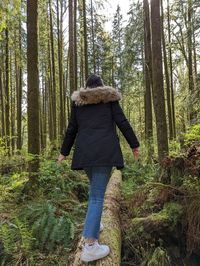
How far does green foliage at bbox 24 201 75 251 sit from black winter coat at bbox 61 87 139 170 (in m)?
1.46

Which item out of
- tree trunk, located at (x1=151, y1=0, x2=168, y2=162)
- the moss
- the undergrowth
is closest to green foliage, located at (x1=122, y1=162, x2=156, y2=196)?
tree trunk, located at (x1=151, y1=0, x2=168, y2=162)

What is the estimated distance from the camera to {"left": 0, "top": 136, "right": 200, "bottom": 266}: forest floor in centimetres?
516

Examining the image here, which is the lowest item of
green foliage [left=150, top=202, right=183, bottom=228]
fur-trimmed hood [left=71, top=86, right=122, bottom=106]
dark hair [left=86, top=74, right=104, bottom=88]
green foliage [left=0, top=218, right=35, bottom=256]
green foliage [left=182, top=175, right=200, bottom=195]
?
green foliage [left=0, top=218, right=35, bottom=256]

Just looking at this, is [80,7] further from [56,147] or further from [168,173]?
[168,173]

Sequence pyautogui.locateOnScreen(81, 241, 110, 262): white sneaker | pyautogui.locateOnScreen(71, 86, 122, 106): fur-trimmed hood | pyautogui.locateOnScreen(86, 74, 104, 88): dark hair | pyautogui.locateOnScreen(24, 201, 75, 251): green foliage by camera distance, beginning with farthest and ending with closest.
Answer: pyautogui.locateOnScreen(24, 201, 75, 251): green foliage → pyautogui.locateOnScreen(86, 74, 104, 88): dark hair → pyautogui.locateOnScreen(71, 86, 122, 106): fur-trimmed hood → pyautogui.locateOnScreen(81, 241, 110, 262): white sneaker

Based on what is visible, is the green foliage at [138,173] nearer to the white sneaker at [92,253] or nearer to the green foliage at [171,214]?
the green foliage at [171,214]

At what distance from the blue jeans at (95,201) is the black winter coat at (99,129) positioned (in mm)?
140

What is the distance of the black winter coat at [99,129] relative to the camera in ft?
14.8

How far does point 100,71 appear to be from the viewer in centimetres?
3522

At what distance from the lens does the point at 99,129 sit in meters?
4.59

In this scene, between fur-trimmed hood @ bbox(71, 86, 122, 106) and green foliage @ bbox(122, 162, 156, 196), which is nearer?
fur-trimmed hood @ bbox(71, 86, 122, 106)

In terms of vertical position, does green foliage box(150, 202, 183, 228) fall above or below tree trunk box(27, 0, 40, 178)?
below

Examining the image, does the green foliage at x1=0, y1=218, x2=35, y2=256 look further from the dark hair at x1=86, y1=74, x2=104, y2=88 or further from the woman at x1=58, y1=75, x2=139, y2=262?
the dark hair at x1=86, y1=74, x2=104, y2=88

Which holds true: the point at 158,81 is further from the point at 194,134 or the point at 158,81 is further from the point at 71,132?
the point at 71,132
